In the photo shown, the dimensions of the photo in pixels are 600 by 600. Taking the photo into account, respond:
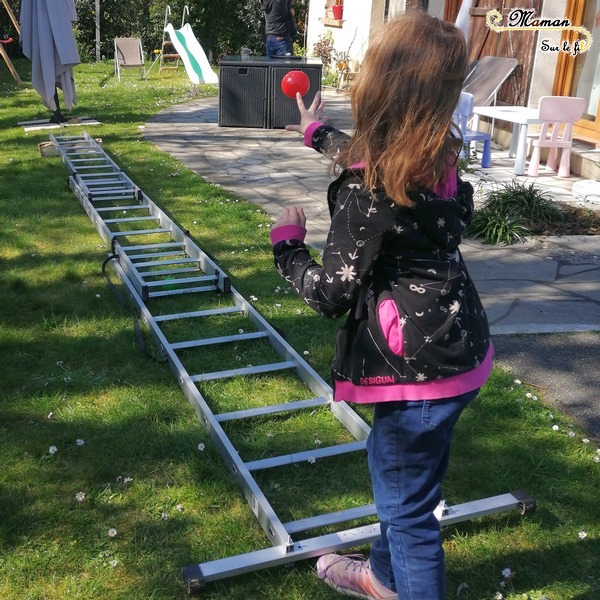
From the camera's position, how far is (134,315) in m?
4.46

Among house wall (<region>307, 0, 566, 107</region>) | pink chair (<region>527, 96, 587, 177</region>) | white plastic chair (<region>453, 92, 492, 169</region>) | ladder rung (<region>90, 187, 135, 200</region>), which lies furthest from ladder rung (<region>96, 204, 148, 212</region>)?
pink chair (<region>527, 96, 587, 177</region>)

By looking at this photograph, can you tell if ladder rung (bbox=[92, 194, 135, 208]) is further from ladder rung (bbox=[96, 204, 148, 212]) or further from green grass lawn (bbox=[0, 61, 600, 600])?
green grass lawn (bbox=[0, 61, 600, 600])

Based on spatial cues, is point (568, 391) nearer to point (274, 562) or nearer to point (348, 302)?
point (274, 562)

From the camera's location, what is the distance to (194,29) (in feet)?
71.9

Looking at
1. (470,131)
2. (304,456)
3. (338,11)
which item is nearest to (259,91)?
(470,131)

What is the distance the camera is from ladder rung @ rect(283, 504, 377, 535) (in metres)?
2.61

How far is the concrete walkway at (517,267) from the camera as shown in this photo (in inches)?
151

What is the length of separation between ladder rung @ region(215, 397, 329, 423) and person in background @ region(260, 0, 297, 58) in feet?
34.7

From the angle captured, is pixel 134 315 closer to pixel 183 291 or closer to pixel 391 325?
pixel 183 291

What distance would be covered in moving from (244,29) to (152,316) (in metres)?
19.6

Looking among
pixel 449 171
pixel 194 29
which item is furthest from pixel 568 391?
pixel 194 29

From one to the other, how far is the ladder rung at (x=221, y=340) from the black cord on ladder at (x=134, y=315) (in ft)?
0.40

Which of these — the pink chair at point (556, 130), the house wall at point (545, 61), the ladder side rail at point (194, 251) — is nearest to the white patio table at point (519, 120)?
the pink chair at point (556, 130)

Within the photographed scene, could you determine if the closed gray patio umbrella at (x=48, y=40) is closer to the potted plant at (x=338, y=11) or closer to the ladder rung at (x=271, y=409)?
the ladder rung at (x=271, y=409)
